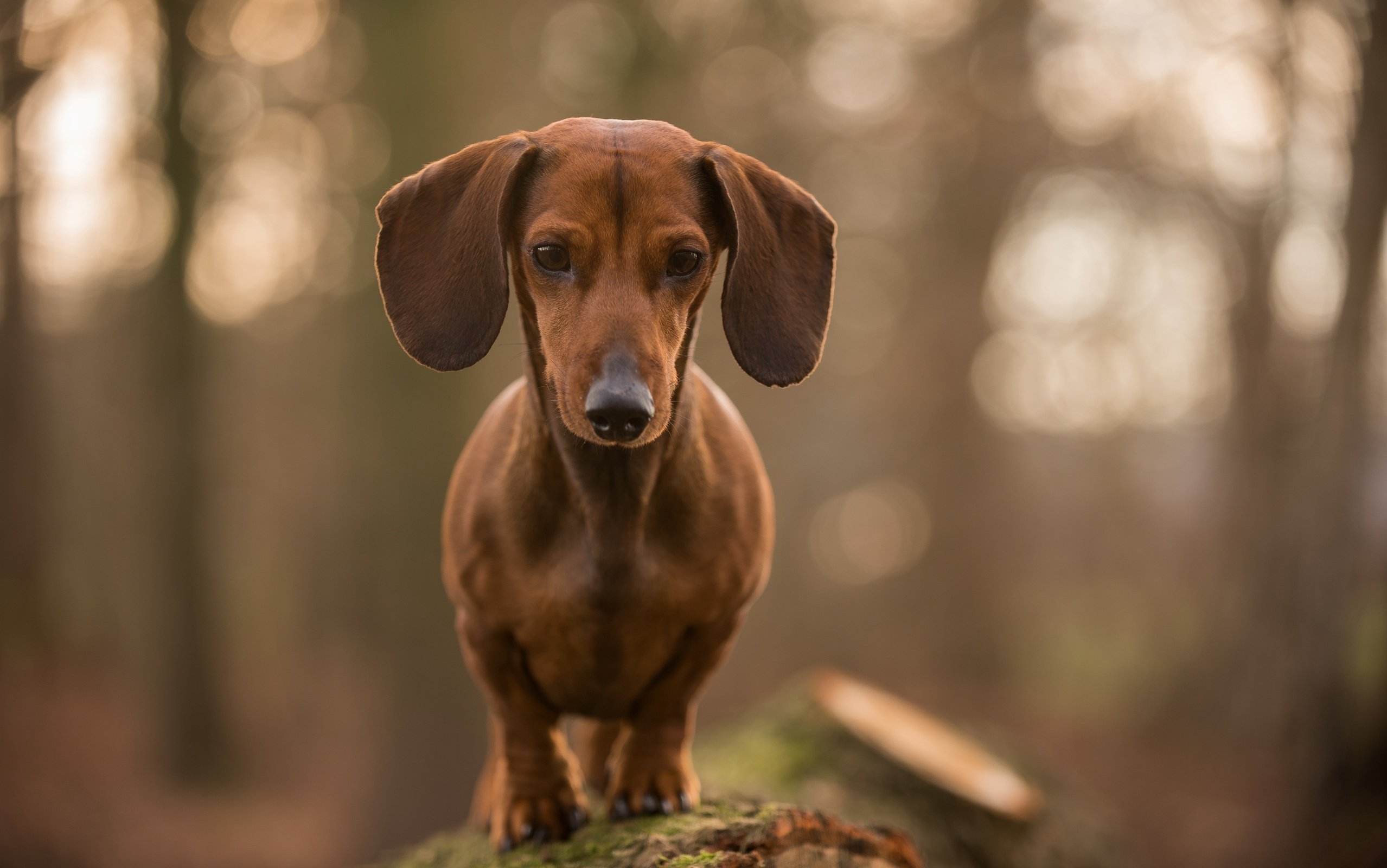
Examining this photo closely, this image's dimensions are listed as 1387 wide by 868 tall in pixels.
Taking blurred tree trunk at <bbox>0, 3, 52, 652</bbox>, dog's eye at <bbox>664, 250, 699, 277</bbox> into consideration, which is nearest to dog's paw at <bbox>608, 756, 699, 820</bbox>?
dog's eye at <bbox>664, 250, 699, 277</bbox>

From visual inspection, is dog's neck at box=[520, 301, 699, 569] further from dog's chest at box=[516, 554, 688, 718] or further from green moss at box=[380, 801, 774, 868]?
green moss at box=[380, 801, 774, 868]

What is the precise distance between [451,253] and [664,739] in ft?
5.33

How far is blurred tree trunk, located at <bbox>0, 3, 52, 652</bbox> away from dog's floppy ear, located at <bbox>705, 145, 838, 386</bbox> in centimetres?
932

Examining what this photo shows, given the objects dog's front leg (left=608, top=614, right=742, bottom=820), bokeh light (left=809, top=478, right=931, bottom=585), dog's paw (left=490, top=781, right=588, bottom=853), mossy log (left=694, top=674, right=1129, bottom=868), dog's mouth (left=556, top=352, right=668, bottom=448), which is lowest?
bokeh light (left=809, top=478, right=931, bottom=585)

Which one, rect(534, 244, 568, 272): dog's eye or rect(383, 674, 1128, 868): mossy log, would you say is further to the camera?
rect(383, 674, 1128, 868): mossy log

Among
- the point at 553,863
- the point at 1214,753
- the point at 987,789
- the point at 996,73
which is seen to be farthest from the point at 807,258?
the point at 996,73

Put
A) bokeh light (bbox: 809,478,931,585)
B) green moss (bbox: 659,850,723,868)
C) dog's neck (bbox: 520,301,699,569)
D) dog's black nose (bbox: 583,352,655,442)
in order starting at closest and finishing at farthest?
dog's black nose (bbox: 583,352,655,442) < green moss (bbox: 659,850,723,868) < dog's neck (bbox: 520,301,699,569) < bokeh light (bbox: 809,478,931,585)

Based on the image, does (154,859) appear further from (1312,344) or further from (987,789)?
(1312,344)

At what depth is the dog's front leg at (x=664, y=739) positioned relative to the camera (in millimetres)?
2928

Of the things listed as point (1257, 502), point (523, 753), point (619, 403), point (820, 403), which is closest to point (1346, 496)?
point (1257, 502)

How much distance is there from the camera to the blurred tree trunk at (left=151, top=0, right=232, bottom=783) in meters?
9.44

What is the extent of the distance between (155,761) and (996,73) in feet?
44.1

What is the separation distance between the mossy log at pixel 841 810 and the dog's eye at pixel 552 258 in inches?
64.0

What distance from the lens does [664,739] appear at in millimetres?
3006
